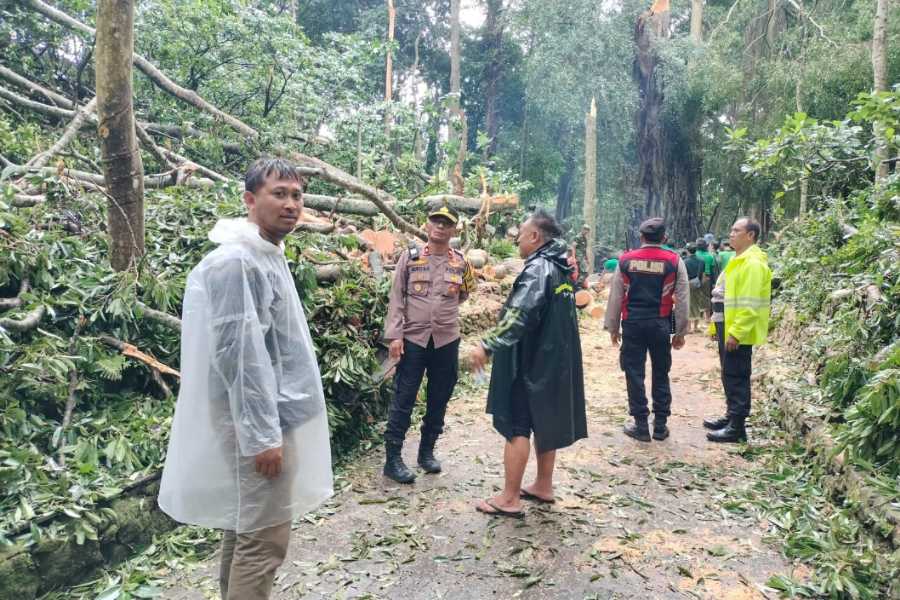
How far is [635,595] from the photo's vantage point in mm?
2797

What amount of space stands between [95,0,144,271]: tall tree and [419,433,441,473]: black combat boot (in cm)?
265

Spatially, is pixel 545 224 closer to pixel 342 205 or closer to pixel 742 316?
pixel 742 316

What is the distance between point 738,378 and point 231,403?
14.5ft

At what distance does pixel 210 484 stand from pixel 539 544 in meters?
2.01

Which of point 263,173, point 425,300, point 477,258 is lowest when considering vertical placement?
point 425,300

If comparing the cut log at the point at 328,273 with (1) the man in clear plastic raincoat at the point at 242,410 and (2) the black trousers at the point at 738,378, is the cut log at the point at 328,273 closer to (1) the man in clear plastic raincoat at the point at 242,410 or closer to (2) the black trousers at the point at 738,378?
(1) the man in clear plastic raincoat at the point at 242,410

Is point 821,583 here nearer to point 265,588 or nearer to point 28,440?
point 265,588

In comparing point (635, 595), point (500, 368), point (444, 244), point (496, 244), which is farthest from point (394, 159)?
point (635, 595)

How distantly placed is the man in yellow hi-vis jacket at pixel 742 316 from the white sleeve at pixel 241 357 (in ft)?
13.4

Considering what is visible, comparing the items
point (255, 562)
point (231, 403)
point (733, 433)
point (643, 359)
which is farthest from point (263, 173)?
point (733, 433)

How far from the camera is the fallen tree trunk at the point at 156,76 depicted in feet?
26.1

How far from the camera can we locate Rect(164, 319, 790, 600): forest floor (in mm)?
2902

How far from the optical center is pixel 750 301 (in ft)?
15.5

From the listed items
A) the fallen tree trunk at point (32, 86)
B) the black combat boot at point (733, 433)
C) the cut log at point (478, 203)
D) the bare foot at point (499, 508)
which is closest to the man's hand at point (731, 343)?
the black combat boot at point (733, 433)
